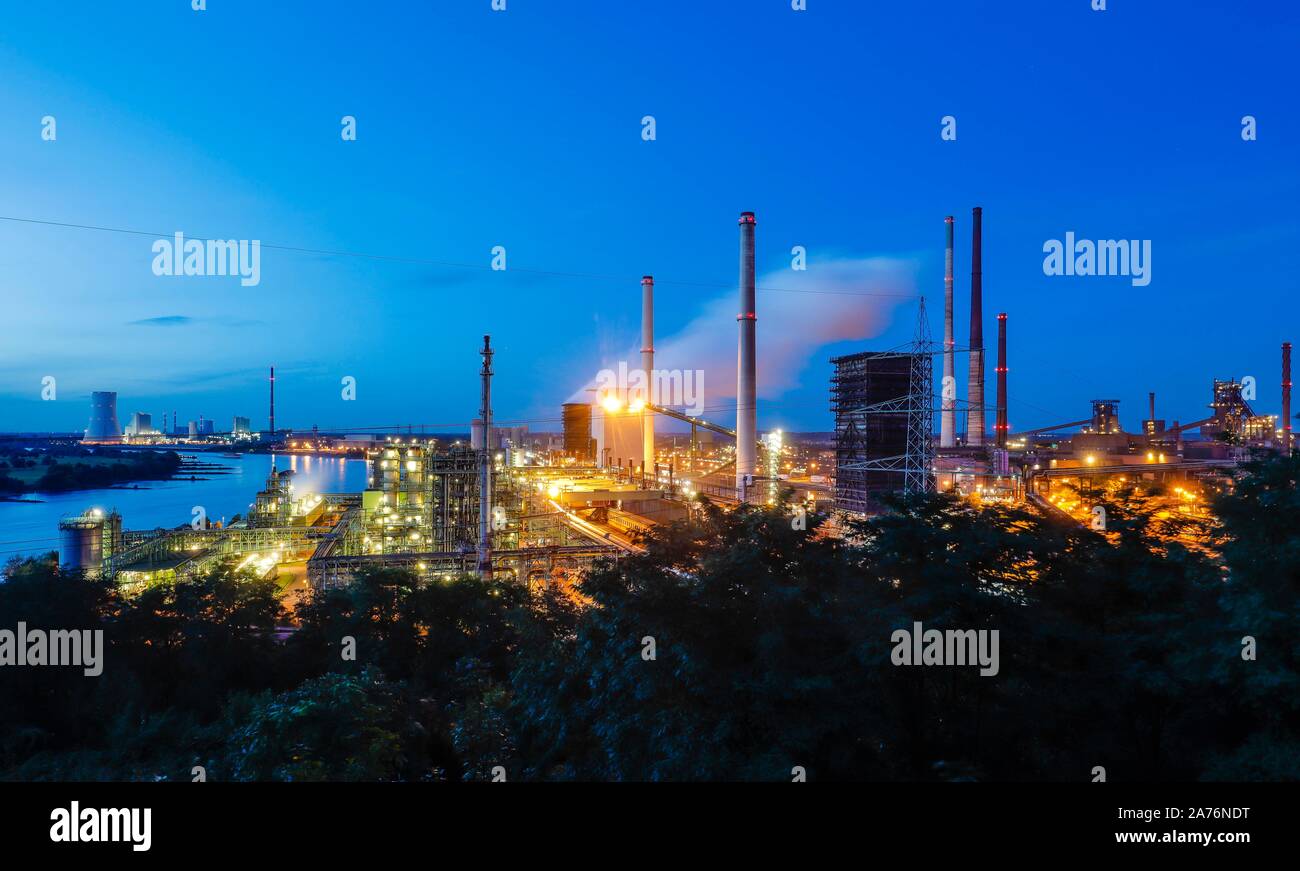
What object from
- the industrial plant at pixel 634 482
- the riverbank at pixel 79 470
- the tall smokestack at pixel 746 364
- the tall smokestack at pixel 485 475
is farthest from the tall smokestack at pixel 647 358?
the riverbank at pixel 79 470

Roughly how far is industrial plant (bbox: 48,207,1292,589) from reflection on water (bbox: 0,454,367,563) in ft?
43.2

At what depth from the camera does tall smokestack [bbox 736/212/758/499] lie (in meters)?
39.9

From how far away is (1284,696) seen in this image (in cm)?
555

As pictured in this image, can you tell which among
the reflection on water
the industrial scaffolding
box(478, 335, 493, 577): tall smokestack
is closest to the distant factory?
the industrial scaffolding

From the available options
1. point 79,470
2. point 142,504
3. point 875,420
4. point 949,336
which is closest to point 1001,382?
point 949,336

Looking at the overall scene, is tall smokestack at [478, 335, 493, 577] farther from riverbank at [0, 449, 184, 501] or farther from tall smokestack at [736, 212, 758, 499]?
riverbank at [0, 449, 184, 501]

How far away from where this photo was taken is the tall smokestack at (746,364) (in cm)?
3991

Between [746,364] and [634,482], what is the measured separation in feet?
53.6

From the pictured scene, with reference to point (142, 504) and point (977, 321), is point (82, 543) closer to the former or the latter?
point (142, 504)

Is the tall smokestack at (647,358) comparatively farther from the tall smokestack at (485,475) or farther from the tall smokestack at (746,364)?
the tall smokestack at (485,475)

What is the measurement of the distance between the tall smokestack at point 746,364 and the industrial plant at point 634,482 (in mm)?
97

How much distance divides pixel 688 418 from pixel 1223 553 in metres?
51.2
